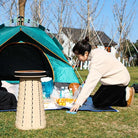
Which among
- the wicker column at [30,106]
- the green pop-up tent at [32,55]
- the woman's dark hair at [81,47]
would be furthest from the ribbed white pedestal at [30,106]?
the green pop-up tent at [32,55]

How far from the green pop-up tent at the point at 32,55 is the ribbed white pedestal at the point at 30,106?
2989 millimetres

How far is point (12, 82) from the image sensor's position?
720 centimetres

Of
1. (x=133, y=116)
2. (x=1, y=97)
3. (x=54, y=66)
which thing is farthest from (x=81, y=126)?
(x=54, y=66)

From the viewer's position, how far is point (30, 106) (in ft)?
10.2

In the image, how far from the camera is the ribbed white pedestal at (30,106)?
311 cm

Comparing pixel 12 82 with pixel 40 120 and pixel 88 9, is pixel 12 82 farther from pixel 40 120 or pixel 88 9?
pixel 88 9

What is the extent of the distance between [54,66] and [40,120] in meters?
3.62

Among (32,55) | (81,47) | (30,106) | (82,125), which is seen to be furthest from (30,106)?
(32,55)

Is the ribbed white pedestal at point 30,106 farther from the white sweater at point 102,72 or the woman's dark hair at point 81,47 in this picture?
the woman's dark hair at point 81,47

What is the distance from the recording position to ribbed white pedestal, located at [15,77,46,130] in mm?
3109

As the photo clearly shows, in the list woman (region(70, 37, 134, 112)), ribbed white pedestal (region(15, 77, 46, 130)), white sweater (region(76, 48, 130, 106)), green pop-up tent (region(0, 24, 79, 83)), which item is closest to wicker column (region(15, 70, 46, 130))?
ribbed white pedestal (region(15, 77, 46, 130))

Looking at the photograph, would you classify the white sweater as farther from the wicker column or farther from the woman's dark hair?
the wicker column

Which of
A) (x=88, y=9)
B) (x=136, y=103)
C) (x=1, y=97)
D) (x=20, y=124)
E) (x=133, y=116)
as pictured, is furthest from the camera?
(x=88, y=9)

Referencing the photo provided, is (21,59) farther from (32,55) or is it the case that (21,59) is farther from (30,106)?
(30,106)
